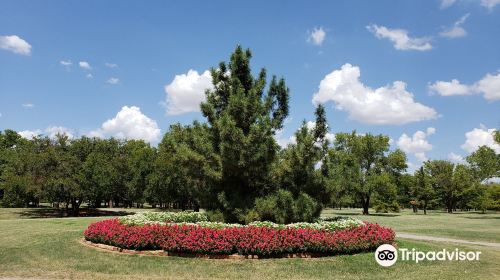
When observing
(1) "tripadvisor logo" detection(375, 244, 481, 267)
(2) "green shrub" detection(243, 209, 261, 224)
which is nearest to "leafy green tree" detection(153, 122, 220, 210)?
(2) "green shrub" detection(243, 209, 261, 224)

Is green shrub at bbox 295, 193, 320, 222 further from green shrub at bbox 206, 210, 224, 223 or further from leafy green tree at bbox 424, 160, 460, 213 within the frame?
leafy green tree at bbox 424, 160, 460, 213

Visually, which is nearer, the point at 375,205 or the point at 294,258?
the point at 294,258

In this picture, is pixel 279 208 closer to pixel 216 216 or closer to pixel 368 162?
pixel 216 216

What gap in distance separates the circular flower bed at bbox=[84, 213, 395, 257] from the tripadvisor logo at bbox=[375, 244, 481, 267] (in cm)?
73

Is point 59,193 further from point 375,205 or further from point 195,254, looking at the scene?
point 375,205

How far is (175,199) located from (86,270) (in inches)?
1575

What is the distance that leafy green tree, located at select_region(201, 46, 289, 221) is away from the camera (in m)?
17.0

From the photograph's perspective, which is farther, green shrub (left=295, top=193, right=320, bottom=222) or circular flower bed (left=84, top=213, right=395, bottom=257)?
green shrub (left=295, top=193, right=320, bottom=222)

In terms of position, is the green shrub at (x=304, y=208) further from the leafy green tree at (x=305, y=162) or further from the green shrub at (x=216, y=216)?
the green shrub at (x=216, y=216)

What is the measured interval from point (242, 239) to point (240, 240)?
78mm

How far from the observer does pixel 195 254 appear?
13.9m

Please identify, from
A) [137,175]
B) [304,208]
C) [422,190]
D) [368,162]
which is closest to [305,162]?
[304,208]

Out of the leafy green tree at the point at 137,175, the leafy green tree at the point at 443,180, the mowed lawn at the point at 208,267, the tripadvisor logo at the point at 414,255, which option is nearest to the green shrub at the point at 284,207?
the mowed lawn at the point at 208,267

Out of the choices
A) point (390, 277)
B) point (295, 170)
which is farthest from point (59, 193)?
point (390, 277)
